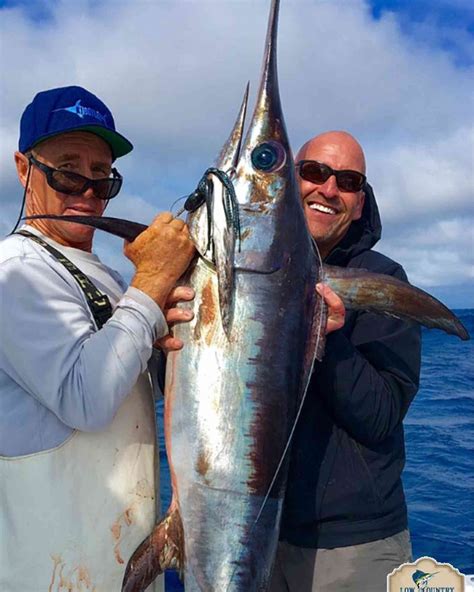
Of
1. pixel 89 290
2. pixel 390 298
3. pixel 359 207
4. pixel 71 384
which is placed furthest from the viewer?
pixel 359 207

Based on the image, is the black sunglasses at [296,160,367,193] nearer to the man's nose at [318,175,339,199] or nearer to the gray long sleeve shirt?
the man's nose at [318,175,339,199]

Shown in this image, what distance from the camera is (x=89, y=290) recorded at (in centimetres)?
208

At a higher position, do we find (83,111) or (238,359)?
(83,111)

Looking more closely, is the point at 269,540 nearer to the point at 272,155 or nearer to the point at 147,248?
the point at 147,248

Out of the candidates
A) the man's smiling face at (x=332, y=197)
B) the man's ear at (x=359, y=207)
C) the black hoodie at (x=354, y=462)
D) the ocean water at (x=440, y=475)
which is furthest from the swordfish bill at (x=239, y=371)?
the ocean water at (x=440, y=475)

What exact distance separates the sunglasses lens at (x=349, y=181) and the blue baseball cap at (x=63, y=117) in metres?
1.11

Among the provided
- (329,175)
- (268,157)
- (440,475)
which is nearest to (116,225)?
(268,157)

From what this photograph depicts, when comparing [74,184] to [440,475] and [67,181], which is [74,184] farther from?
[440,475]

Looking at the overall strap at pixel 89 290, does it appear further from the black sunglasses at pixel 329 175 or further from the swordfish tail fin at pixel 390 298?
the black sunglasses at pixel 329 175

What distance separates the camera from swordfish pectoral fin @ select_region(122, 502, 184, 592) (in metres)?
2.05

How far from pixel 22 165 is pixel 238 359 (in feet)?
3.80

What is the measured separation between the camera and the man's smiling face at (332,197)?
2879 mm

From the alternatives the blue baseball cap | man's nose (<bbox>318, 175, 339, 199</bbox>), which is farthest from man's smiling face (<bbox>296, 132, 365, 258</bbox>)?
the blue baseball cap

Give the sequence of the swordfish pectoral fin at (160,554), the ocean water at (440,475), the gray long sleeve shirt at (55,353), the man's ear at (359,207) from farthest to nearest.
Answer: the ocean water at (440,475), the man's ear at (359,207), the swordfish pectoral fin at (160,554), the gray long sleeve shirt at (55,353)
